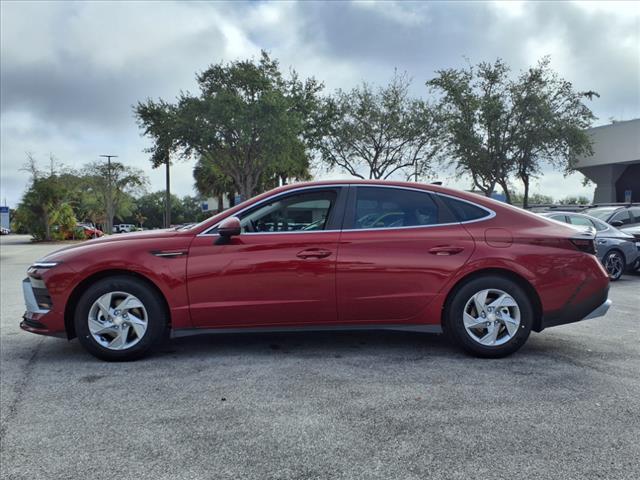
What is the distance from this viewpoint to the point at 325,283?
13.8 feet

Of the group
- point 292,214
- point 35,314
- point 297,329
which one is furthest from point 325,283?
point 35,314

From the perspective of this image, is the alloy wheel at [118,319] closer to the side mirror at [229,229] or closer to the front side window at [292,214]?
the side mirror at [229,229]

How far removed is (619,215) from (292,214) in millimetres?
10960

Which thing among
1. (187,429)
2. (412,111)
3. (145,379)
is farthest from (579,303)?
(412,111)

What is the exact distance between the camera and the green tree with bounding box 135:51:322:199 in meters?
23.1

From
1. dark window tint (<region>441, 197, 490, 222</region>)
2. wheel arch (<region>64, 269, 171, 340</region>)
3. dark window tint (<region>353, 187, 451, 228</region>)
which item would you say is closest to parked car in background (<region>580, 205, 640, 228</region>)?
dark window tint (<region>441, 197, 490, 222</region>)

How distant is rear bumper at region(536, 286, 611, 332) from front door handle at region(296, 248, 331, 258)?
1990 millimetres

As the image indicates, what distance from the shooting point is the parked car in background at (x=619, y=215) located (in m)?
12.1

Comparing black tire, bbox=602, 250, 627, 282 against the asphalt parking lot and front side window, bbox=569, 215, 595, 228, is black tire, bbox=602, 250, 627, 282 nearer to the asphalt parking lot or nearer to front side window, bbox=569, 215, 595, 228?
front side window, bbox=569, 215, 595, 228

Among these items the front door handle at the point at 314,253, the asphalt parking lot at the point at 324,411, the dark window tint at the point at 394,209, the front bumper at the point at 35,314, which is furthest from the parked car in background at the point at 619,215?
the front bumper at the point at 35,314

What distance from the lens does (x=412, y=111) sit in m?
28.0

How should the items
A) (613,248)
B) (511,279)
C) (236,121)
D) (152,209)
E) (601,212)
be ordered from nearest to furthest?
(511,279) → (613,248) → (601,212) → (236,121) → (152,209)

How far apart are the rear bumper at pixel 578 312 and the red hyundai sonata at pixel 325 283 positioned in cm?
1

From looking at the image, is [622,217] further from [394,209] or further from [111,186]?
[111,186]
